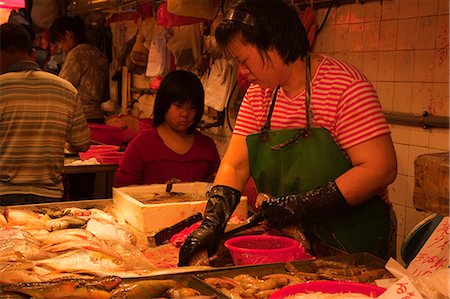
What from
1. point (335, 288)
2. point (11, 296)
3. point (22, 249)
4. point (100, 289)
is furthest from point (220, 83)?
point (11, 296)

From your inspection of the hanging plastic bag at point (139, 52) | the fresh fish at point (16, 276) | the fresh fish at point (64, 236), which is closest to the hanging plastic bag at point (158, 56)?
the hanging plastic bag at point (139, 52)

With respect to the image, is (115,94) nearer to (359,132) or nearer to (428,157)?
(359,132)

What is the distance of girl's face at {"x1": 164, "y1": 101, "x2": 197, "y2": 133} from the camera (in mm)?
4438

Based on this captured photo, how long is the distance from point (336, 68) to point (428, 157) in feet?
4.33

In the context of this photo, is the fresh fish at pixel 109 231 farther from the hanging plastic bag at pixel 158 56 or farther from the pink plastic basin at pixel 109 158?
the hanging plastic bag at pixel 158 56

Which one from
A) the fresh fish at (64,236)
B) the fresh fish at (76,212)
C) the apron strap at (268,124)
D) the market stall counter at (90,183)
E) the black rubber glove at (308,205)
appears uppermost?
the apron strap at (268,124)

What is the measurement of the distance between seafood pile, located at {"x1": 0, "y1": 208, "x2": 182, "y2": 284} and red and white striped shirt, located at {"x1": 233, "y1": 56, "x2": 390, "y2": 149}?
854mm

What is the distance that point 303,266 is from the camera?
251 cm

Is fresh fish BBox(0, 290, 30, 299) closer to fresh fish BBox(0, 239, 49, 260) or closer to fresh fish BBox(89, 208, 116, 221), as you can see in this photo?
fresh fish BBox(0, 239, 49, 260)

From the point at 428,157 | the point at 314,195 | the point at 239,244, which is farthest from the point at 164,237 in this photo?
the point at 428,157

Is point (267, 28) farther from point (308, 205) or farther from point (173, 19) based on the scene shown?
point (173, 19)

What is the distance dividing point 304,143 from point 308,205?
32cm

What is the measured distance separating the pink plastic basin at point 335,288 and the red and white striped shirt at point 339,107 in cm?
79

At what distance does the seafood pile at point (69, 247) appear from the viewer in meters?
2.35
